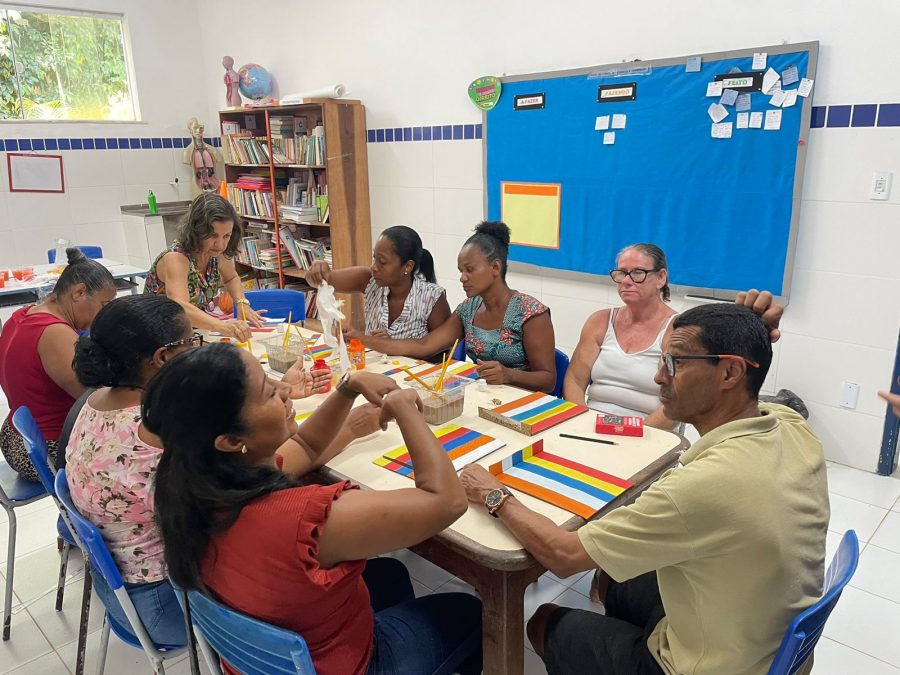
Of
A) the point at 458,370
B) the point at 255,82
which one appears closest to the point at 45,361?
the point at 458,370

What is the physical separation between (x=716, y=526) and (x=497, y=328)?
1.64 metres

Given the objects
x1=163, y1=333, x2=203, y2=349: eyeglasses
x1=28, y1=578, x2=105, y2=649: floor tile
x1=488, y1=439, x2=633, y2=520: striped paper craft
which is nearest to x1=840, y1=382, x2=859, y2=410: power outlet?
x1=488, y1=439, x2=633, y2=520: striped paper craft

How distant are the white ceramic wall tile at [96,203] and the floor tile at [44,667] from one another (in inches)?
202

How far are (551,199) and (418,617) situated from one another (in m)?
3.21

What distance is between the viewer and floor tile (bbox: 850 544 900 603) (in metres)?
2.45

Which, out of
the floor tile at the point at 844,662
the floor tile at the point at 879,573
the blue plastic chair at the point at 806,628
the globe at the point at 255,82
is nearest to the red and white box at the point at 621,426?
the blue plastic chair at the point at 806,628

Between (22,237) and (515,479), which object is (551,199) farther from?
(22,237)

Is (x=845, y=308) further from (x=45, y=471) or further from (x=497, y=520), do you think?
(x=45, y=471)

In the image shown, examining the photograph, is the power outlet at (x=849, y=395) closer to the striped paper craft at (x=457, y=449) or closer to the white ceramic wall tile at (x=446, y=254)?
the striped paper craft at (x=457, y=449)

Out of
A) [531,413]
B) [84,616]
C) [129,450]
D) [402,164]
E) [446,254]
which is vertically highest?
[402,164]

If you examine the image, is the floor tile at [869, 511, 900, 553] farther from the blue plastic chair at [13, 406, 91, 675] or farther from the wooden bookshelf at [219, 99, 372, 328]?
the wooden bookshelf at [219, 99, 372, 328]

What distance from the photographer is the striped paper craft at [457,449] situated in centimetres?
173

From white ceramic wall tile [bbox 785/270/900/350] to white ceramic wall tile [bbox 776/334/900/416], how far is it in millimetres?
51

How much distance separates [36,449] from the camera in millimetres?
1846
